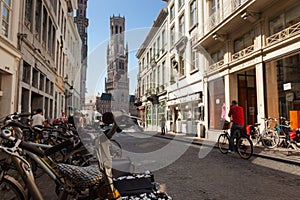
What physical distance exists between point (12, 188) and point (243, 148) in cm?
648

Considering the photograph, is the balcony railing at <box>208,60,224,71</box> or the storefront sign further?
the balcony railing at <box>208,60,224,71</box>

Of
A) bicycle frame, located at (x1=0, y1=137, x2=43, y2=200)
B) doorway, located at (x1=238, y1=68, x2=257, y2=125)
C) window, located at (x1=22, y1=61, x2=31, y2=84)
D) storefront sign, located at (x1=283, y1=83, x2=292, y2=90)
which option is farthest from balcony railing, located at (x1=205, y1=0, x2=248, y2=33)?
bicycle frame, located at (x1=0, y1=137, x2=43, y2=200)

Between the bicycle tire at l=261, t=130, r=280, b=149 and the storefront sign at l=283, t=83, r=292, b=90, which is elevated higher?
the storefront sign at l=283, t=83, r=292, b=90

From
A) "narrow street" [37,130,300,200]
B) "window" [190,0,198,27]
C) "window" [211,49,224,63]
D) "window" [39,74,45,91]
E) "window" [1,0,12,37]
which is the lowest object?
"narrow street" [37,130,300,200]

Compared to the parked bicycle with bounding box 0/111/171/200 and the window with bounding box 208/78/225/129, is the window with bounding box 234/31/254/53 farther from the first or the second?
the parked bicycle with bounding box 0/111/171/200

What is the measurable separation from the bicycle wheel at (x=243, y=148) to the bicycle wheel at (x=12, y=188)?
244 inches

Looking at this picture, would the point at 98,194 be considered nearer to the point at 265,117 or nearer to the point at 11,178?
the point at 11,178

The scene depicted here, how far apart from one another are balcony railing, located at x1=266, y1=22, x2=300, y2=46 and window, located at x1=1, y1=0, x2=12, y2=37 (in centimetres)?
1190

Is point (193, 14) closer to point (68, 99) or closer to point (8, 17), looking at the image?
point (8, 17)

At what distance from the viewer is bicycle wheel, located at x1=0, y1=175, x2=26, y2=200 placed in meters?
2.15

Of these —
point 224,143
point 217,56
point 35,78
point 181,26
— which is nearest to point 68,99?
point 35,78

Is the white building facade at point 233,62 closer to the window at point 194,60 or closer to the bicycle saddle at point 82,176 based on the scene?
the window at point 194,60

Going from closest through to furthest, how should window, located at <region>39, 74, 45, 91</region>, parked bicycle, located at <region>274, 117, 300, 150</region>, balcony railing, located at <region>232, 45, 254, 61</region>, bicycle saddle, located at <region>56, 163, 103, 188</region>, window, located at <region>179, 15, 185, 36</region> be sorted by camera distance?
bicycle saddle, located at <region>56, 163, 103, 188</region> → parked bicycle, located at <region>274, 117, 300, 150</region> → balcony railing, located at <region>232, 45, 254, 61</region> → window, located at <region>39, 74, 45, 91</region> → window, located at <region>179, 15, 185, 36</region>

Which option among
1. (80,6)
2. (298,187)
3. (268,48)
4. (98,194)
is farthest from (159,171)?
(80,6)
